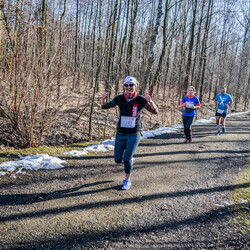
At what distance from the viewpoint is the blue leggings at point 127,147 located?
3.74 metres

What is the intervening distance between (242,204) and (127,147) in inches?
91.2

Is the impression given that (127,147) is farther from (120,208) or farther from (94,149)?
(94,149)

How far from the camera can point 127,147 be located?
Answer: 12.3 feet

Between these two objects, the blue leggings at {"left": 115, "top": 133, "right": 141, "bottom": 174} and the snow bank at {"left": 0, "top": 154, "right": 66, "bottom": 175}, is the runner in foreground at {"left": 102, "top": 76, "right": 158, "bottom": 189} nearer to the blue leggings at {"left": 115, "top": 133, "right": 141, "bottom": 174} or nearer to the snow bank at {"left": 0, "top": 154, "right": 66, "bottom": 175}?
the blue leggings at {"left": 115, "top": 133, "right": 141, "bottom": 174}

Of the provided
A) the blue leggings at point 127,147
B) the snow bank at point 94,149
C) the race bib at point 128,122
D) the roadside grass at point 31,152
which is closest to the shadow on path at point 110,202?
the blue leggings at point 127,147

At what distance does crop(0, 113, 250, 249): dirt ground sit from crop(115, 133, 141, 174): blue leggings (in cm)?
56

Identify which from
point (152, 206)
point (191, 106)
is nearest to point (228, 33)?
point (191, 106)

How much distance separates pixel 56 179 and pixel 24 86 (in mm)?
2906

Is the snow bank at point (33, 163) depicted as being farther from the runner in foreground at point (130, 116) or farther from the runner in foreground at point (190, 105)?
the runner in foreground at point (190, 105)

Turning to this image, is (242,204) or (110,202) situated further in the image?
(242,204)

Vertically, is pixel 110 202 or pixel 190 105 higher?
pixel 190 105

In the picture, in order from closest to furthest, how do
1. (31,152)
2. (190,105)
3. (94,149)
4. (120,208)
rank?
(120,208), (31,152), (94,149), (190,105)

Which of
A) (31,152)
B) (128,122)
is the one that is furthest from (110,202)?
(31,152)

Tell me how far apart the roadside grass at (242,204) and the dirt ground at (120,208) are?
3cm
